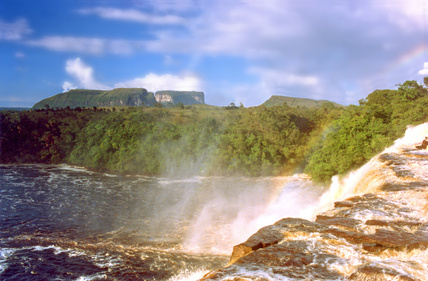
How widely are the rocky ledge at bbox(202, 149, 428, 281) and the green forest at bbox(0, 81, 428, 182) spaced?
1347cm

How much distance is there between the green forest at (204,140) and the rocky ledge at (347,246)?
13.5m

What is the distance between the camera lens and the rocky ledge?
4090mm

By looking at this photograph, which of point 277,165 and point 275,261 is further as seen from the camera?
point 277,165

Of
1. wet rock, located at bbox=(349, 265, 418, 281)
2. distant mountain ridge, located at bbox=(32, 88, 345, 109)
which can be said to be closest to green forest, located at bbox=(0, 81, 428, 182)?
wet rock, located at bbox=(349, 265, 418, 281)

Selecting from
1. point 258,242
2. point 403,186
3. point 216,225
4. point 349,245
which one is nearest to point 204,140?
point 216,225

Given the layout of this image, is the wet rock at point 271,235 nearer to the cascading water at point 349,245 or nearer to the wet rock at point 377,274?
the cascading water at point 349,245

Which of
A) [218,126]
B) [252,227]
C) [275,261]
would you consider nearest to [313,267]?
[275,261]

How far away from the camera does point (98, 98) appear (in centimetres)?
10575

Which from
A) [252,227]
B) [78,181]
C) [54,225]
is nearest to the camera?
[252,227]

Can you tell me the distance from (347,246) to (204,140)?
2513 cm

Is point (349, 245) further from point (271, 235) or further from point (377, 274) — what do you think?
point (271, 235)

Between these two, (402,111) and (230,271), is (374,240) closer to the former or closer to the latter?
(230,271)

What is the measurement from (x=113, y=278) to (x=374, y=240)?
778cm

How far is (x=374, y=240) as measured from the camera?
16.3 ft
